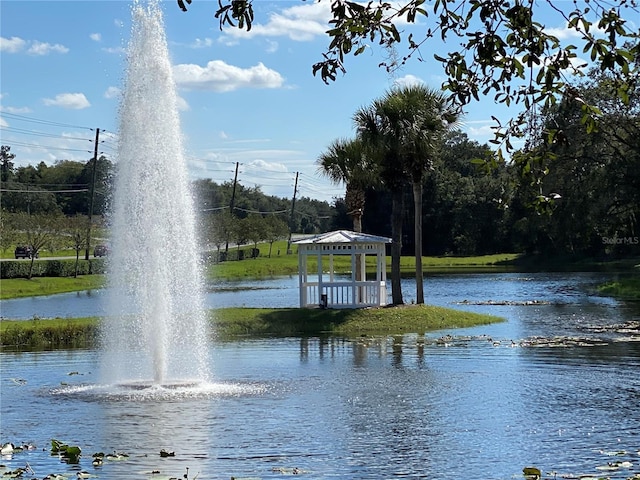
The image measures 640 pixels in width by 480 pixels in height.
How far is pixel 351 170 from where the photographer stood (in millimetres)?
44000

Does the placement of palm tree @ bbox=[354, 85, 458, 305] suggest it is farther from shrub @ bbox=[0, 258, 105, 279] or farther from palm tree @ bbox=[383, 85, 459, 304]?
shrub @ bbox=[0, 258, 105, 279]

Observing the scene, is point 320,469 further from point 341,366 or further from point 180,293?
point 180,293

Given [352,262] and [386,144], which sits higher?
[386,144]

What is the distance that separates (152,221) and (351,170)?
21.6 m

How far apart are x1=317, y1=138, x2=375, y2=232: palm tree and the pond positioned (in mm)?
14025

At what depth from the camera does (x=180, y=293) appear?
25.2 m

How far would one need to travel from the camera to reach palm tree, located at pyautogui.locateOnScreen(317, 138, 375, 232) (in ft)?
142

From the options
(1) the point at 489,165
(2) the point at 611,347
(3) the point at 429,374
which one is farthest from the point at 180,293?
(1) the point at 489,165

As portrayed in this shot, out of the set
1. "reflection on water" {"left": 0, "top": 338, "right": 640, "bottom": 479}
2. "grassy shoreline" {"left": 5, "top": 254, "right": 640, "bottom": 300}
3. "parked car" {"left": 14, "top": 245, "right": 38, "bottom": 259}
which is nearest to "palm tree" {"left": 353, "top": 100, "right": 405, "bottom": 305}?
"reflection on water" {"left": 0, "top": 338, "right": 640, "bottom": 479}

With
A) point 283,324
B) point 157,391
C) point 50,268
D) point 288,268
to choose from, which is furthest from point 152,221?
point 288,268

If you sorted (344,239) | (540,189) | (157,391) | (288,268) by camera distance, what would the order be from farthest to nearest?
(288,268)
(344,239)
(157,391)
(540,189)

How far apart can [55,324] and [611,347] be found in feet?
60.3

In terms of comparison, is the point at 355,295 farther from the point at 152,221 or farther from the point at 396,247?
the point at 152,221

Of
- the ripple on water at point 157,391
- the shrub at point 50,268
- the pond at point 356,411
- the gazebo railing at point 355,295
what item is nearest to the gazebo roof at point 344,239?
the gazebo railing at point 355,295
